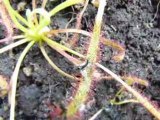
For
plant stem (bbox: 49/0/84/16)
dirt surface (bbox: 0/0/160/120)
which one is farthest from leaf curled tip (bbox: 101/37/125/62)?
plant stem (bbox: 49/0/84/16)

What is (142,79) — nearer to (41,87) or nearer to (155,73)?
(155,73)

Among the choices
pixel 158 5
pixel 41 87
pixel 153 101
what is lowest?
pixel 153 101

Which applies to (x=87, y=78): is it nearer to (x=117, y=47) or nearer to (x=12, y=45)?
(x=117, y=47)

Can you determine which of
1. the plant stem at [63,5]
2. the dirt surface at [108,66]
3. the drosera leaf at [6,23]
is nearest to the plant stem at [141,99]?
the dirt surface at [108,66]

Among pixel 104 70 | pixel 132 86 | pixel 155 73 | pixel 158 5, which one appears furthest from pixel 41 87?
pixel 158 5

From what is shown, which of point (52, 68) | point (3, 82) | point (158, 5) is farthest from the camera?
point (158, 5)

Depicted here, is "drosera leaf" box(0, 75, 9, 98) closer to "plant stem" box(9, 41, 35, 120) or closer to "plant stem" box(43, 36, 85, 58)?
"plant stem" box(9, 41, 35, 120)
